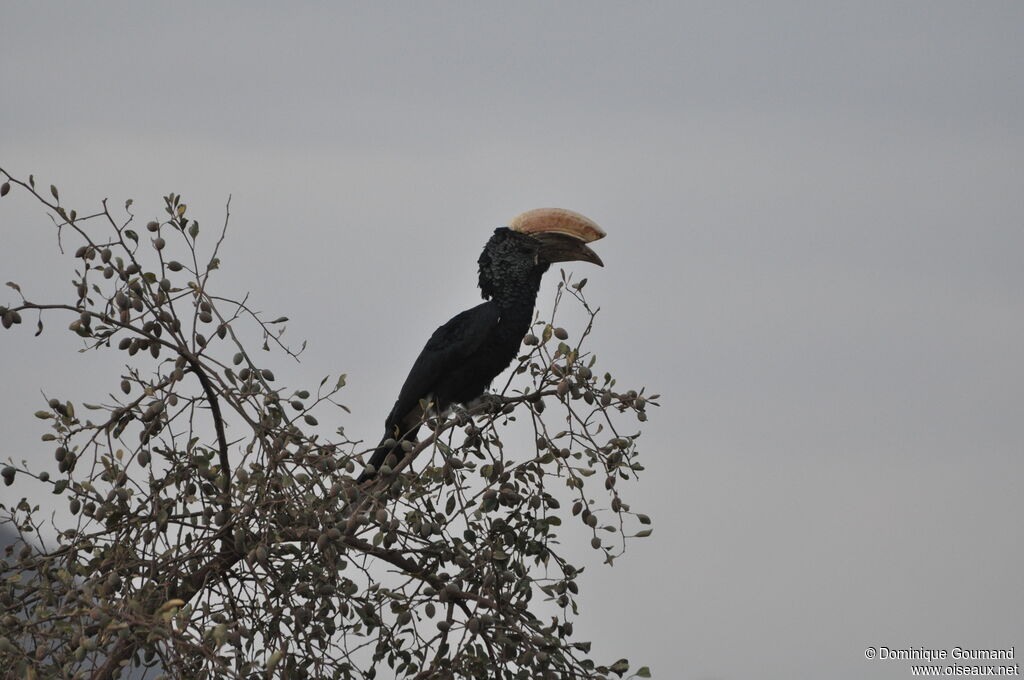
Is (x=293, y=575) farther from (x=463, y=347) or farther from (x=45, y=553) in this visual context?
(x=463, y=347)

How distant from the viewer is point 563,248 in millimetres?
5551

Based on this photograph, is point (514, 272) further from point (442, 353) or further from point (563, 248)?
point (442, 353)

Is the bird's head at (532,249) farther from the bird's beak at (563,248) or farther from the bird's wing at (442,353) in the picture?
the bird's wing at (442,353)

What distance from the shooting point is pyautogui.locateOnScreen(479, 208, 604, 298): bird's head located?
5.48m

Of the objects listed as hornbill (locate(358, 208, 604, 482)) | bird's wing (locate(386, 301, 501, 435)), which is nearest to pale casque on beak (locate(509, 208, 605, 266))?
hornbill (locate(358, 208, 604, 482))

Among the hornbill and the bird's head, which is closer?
the hornbill

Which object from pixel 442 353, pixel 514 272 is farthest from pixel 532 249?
pixel 442 353

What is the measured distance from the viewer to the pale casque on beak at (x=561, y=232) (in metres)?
5.43

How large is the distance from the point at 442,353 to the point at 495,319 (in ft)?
1.01

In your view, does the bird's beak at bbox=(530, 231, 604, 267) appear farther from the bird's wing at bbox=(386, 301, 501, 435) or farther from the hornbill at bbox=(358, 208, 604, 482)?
the bird's wing at bbox=(386, 301, 501, 435)

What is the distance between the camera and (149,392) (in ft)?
12.0

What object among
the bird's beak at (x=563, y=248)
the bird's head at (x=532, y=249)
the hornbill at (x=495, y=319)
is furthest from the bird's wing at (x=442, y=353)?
the bird's beak at (x=563, y=248)

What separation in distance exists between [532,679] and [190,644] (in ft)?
3.89

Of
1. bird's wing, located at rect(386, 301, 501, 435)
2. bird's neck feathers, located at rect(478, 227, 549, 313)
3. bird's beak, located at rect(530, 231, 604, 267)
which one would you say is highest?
bird's beak, located at rect(530, 231, 604, 267)
